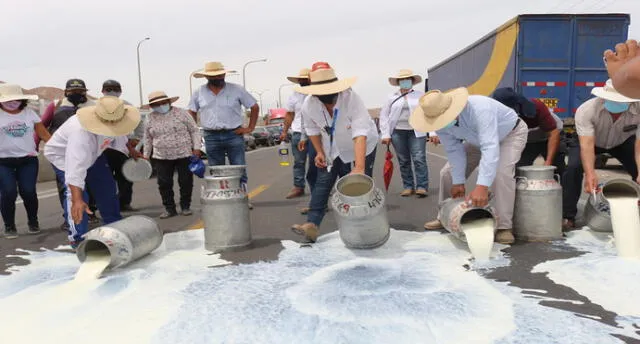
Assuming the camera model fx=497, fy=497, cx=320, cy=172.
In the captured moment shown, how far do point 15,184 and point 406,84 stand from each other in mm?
4810

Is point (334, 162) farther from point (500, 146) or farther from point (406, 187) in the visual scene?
point (406, 187)

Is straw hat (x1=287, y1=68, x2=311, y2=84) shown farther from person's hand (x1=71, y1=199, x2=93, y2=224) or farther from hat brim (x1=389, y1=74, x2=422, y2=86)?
person's hand (x1=71, y1=199, x2=93, y2=224)

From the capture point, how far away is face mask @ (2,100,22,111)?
5.05 metres

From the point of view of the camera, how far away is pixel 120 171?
6125 millimetres

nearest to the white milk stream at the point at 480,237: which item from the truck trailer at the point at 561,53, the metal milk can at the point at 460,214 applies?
the metal milk can at the point at 460,214

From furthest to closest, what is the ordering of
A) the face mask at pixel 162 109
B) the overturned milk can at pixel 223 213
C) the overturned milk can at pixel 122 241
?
the face mask at pixel 162 109 → the overturned milk can at pixel 223 213 → the overturned milk can at pixel 122 241

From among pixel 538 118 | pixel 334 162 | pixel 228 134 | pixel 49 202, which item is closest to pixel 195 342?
pixel 334 162

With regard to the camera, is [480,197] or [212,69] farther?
[212,69]

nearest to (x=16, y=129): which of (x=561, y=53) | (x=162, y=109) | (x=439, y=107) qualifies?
(x=162, y=109)

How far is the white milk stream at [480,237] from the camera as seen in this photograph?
146 inches

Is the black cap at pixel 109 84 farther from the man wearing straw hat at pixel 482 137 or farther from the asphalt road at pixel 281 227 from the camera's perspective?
the man wearing straw hat at pixel 482 137

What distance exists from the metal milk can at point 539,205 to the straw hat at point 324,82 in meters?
1.68

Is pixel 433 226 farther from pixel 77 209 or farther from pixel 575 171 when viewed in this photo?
pixel 77 209

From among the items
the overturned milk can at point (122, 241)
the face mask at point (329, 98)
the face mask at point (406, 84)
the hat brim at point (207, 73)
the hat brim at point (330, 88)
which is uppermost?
the hat brim at point (207, 73)
